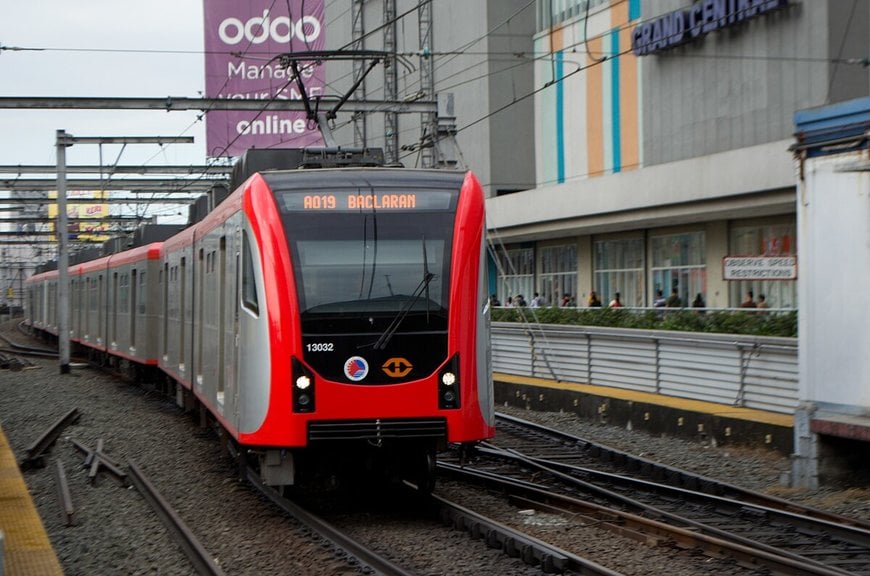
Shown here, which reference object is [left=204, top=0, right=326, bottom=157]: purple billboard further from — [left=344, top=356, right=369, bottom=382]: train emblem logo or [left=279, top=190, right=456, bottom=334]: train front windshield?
[left=344, top=356, right=369, bottom=382]: train emblem logo

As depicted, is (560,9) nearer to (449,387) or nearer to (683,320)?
(683,320)

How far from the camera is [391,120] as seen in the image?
43.1 meters

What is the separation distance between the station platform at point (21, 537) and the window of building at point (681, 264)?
75.3 ft

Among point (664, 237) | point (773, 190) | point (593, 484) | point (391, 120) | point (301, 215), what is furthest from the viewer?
point (391, 120)

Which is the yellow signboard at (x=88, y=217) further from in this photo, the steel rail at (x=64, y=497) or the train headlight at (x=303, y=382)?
the train headlight at (x=303, y=382)

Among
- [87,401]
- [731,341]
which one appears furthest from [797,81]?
[87,401]

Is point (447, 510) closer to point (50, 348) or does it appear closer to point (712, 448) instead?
point (712, 448)

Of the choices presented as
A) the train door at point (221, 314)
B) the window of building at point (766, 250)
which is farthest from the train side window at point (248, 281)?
the window of building at point (766, 250)

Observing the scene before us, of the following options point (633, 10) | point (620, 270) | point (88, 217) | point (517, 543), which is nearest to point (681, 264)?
point (620, 270)

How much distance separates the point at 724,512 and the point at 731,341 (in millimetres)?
5068

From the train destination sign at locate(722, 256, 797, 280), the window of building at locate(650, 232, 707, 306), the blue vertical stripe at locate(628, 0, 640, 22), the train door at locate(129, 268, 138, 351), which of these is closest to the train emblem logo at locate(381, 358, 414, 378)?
the train destination sign at locate(722, 256, 797, 280)

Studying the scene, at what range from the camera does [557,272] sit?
41469 millimetres

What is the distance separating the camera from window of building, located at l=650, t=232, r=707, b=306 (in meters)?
32.6

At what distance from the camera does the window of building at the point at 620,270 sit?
3612cm
